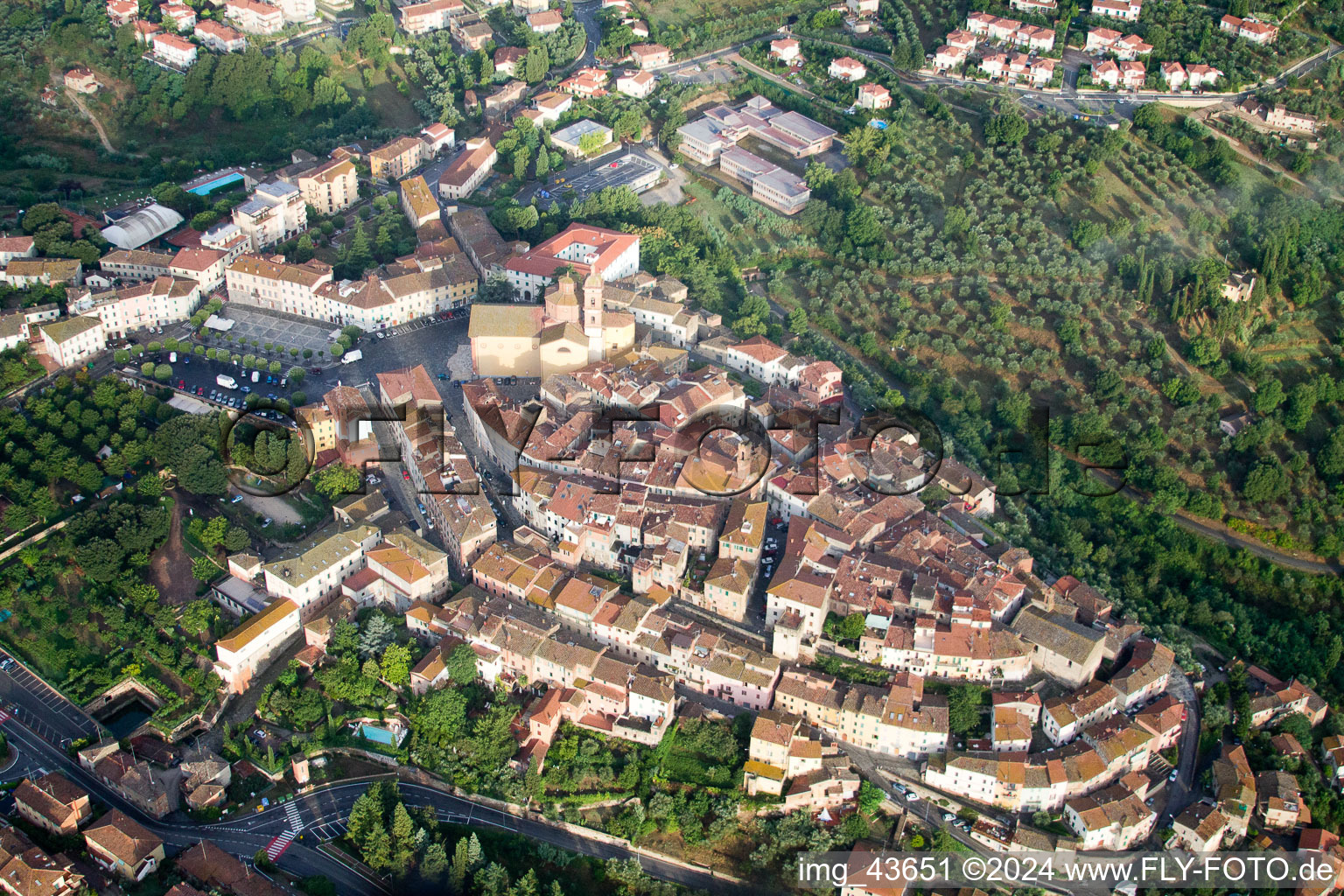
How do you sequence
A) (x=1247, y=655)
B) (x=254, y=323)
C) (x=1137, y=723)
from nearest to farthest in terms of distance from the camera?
(x=1137, y=723) → (x=1247, y=655) → (x=254, y=323)

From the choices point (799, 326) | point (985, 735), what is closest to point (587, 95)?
point (799, 326)

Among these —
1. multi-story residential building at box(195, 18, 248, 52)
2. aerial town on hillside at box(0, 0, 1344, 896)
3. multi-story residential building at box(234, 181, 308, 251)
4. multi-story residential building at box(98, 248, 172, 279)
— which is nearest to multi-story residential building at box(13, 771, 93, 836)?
aerial town on hillside at box(0, 0, 1344, 896)

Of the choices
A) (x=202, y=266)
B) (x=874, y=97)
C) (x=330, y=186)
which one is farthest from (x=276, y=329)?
(x=874, y=97)

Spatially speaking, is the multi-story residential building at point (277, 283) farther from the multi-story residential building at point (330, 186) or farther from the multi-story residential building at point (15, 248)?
the multi-story residential building at point (15, 248)

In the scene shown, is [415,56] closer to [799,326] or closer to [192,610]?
[799,326]

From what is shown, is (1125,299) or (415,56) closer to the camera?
(1125,299)

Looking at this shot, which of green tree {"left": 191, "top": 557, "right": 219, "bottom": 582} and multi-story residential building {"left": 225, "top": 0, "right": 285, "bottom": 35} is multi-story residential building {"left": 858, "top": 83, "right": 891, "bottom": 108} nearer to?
multi-story residential building {"left": 225, "top": 0, "right": 285, "bottom": 35}
